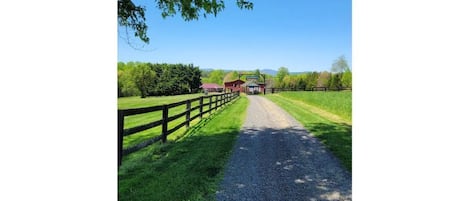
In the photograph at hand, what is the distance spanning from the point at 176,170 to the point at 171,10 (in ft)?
6.49

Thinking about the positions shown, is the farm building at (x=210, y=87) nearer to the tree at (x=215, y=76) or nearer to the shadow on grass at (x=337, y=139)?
the tree at (x=215, y=76)

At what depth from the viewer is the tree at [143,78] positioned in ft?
13.4

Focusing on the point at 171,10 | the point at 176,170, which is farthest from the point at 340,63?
the point at 176,170

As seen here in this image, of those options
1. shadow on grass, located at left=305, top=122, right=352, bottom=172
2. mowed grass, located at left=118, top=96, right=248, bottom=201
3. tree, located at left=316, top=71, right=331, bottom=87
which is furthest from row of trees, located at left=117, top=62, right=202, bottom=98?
tree, located at left=316, top=71, right=331, bottom=87

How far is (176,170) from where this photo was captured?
3.57 meters

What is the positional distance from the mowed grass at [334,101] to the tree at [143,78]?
18.3ft

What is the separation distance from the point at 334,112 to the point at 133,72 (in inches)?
314

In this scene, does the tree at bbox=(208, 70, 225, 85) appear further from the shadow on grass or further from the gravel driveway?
the shadow on grass

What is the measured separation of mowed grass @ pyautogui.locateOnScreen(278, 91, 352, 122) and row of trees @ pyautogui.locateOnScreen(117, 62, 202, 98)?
475 centimetres

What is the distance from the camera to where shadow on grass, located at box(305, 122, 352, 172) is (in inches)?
166

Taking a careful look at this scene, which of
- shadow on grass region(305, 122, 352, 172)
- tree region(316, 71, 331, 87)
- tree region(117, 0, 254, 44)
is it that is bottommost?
shadow on grass region(305, 122, 352, 172)

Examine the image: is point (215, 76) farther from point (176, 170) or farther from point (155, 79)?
point (176, 170)
